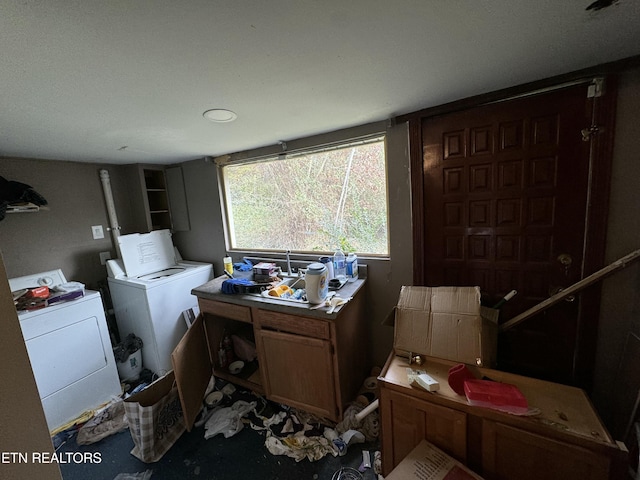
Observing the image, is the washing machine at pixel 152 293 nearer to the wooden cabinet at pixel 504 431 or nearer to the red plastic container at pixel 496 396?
the wooden cabinet at pixel 504 431

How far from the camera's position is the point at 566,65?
114 centimetres

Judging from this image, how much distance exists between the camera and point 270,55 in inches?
35.7

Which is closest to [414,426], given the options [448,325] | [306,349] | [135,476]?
[448,325]

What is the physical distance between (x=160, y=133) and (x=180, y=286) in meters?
1.38

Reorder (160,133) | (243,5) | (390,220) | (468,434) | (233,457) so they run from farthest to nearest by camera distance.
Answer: (390,220), (160,133), (233,457), (468,434), (243,5)

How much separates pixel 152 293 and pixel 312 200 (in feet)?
5.28

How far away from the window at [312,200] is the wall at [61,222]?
1276 mm

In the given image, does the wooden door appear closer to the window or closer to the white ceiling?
the white ceiling

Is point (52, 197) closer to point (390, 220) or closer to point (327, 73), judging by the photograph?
point (327, 73)

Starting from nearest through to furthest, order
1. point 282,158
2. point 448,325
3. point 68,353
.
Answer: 1. point 448,325
2. point 68,353
3. point 282,158

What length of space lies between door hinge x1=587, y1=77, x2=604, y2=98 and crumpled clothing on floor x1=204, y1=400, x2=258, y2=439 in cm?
274

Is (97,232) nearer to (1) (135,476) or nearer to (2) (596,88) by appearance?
(1) (135,476)

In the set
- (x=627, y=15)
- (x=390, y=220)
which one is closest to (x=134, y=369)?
(x=390, y=220)

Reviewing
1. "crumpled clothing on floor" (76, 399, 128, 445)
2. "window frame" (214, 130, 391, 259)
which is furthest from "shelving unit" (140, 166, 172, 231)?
"crumpled clothing on floor" (76, 399, 128, 445)
